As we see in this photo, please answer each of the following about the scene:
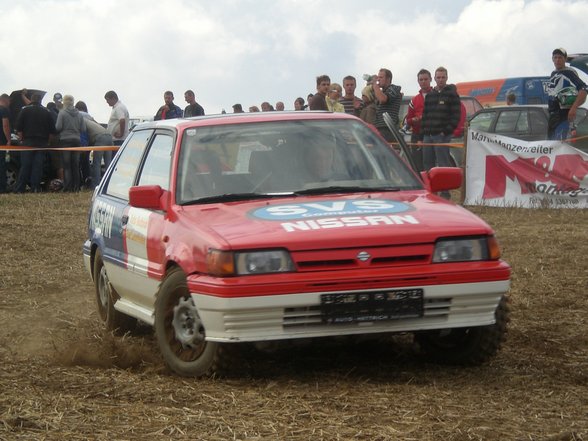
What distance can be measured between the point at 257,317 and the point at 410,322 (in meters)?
0.80

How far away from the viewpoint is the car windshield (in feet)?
23.5

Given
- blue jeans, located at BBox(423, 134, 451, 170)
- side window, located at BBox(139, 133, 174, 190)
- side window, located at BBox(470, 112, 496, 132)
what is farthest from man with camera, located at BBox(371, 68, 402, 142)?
side window, located at BBox(139, 133, 174, 190)

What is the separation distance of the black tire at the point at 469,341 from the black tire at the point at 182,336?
116 centimetres

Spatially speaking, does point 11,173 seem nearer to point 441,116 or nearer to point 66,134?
point 66,134

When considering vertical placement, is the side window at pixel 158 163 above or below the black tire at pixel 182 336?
above

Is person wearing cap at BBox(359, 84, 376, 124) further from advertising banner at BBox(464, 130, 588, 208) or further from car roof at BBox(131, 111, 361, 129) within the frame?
car roof at BBox(131, 111, 361, 129)

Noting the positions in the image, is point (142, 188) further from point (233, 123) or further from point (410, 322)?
point (410, 322)

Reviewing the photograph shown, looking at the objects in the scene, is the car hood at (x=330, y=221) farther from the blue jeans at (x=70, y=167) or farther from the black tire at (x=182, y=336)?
the blue jeans at (x=70, y=167)

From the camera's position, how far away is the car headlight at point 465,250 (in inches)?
248

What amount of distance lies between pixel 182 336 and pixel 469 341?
1.55m

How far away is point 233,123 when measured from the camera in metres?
7.64

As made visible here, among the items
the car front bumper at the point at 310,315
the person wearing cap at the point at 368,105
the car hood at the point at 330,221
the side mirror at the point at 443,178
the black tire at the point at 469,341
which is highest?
the person wearing cap at the point at 368,105

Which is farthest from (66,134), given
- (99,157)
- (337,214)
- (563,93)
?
Result: (337,214)

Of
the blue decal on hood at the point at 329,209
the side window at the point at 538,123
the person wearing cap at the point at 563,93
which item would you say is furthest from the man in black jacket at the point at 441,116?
the blue decal on hood at the point at 329,209
